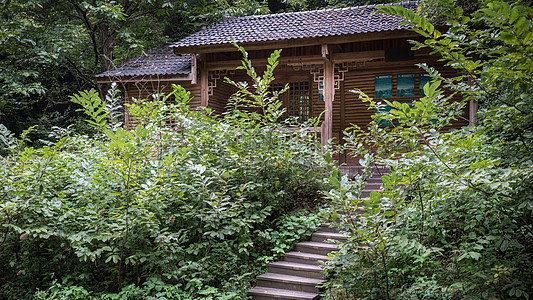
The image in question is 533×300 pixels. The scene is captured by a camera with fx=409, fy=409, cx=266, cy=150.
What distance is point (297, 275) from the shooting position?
19.6 feet

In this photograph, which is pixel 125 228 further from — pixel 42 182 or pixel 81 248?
pixel 42 182

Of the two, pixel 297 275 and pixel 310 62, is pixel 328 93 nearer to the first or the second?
pixel 310 62

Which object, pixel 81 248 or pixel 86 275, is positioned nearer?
pixel 81 248

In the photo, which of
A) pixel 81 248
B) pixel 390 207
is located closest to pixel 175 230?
pixel 81 248

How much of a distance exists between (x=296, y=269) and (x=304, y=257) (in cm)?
32

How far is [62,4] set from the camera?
16500 millimetres

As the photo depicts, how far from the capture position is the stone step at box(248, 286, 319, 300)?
5.38 meters

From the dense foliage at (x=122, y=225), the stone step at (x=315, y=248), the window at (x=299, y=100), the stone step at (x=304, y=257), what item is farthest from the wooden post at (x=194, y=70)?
the stone step at (x=304, y=257)

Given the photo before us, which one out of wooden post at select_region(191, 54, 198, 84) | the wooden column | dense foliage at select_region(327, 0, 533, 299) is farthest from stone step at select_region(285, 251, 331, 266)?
wooden post at select_region(191, 54, 198, 84)

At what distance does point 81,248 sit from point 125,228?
1.74 feet

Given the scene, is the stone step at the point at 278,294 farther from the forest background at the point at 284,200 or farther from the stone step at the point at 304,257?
the stone step at the point at 304,257

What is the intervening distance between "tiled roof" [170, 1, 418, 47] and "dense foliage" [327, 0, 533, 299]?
6188 millimetres

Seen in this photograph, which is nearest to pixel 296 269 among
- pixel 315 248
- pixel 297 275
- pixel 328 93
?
pixel 297 275

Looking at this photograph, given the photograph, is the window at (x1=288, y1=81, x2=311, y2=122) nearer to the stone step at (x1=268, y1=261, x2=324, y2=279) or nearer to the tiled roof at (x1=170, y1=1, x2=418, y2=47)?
the tiled roof at (x1=170, y1=1, x2=418, y2=47)
